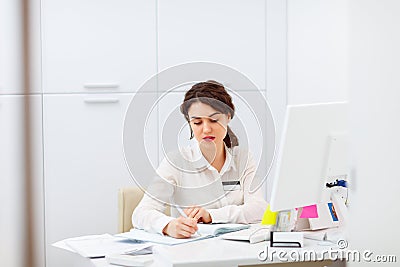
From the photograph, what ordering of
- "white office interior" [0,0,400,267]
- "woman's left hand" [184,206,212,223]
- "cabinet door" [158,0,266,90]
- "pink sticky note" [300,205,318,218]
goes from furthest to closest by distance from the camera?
"cabinet door" [158,0,266,90] → "white office interior" [0,0,400,267] → "woman's left hand" [184,206,212,223] → "pink sticky note" [300,205,318,218]

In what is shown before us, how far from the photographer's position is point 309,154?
5.64 feet

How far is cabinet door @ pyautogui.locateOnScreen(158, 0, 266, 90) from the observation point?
3191 millimetres

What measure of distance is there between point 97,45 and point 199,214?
132 cm

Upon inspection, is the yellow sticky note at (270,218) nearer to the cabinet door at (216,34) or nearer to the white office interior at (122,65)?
the white office interior at (122,65)

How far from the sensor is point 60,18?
9.98 ft

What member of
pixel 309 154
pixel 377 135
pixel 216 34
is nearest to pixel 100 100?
pixel 216 34

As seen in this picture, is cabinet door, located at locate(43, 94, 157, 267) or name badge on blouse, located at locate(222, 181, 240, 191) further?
cabinet door, located at locate(43, 94, 157, 267)

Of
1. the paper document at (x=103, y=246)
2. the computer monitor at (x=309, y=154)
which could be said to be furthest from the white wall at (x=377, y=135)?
the paper document at (x=103, y=246)

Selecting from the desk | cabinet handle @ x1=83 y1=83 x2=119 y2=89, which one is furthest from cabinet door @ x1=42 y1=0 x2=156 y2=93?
the desk

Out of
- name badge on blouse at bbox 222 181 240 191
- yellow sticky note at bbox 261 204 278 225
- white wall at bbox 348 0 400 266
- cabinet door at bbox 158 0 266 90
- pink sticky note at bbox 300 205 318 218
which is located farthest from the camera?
cabinet door at bbox 158 0 266 90

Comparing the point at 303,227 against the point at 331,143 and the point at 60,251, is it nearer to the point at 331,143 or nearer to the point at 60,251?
the point at 331,143

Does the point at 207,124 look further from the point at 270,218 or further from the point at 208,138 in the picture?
the point at 270,218

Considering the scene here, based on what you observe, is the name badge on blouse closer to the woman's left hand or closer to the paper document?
the woman's left hand

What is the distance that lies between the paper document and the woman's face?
0.38 m
